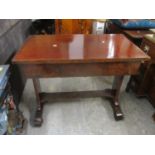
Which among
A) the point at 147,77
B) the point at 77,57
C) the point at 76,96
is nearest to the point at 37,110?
the point at 76,96

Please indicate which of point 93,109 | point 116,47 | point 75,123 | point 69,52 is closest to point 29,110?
point 75,123

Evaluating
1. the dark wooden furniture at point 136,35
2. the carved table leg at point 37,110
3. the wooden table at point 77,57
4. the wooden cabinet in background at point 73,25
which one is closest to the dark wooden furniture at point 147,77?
the dark wooden furniture at point 136,35

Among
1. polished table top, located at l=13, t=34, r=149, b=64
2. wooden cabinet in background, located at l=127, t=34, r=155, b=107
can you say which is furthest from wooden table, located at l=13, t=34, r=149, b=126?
wooden cabinet in background, located at l=127, t=34, r=155, b=107

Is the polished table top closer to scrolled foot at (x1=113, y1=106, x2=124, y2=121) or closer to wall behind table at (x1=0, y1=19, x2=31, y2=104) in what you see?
wall behind table at (x1=0, y1=19, x2=31, y2=104)

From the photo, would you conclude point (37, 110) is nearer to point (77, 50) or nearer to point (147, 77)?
point (77, 50)

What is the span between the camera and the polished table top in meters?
1.17

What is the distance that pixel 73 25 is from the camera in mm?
2959

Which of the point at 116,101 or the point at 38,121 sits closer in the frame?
the point at 38,121

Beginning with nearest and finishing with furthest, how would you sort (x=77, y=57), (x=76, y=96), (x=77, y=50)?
(x=77, y=57) → (x=77, y=50) → (x=76, y=96)

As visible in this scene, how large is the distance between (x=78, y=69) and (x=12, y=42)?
91 cm

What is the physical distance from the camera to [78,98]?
194 centimetres

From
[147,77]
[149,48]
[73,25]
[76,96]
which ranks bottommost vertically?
[76,96]

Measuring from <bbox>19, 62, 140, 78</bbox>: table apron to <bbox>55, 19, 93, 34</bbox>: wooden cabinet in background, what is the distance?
6.28ft

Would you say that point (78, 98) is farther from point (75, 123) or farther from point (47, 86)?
point (47, 86)
